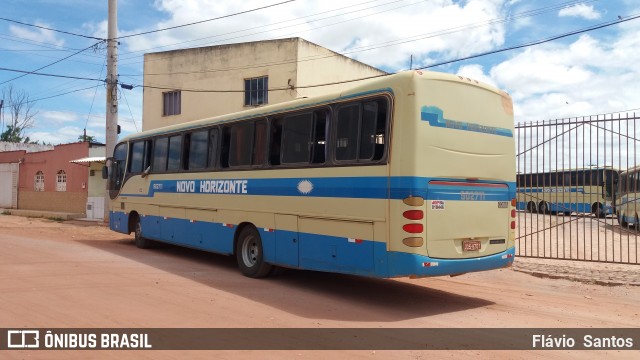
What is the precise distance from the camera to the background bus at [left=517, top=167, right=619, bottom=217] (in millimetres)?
12028

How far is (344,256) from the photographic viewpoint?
24.7 feet

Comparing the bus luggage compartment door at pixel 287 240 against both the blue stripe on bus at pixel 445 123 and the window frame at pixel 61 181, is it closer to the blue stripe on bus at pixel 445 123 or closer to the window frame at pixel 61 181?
the blue stripe on bus at pixel 445 123

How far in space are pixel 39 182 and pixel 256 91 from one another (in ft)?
55.6

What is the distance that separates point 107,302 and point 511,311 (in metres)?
5.83

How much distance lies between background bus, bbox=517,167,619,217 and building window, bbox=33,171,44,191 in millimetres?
26837

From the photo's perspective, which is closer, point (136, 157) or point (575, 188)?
point (136, 157)

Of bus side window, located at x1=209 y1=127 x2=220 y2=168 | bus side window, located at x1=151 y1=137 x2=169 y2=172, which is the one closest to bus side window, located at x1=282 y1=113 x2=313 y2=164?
bus side window, located at x1=209 y1=127 x2=220 y2=168

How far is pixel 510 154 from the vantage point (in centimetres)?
805

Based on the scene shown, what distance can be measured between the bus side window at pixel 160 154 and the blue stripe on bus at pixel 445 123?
7.56 meters

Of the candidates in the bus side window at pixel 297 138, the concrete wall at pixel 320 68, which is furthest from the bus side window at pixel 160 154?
the concrete wall at pixel 320 68

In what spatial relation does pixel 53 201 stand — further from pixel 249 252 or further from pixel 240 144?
pixel 249 252

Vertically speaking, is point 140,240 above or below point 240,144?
below

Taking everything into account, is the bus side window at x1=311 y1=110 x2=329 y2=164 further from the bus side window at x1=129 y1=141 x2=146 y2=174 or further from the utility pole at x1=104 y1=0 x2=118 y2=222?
the utility pole at x1=104 y1=0 x2=118 y2=222

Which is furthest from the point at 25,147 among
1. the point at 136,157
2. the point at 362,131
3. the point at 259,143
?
the point at 362,131
